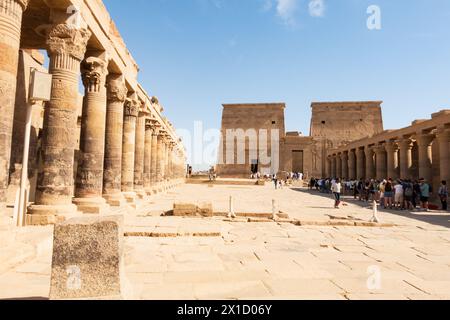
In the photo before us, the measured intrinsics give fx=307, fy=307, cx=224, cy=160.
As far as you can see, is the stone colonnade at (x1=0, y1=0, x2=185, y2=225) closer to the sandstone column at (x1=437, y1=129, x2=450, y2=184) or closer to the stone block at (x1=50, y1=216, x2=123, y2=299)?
the stone block at (x1=50, y1=216, x2=123, y2=299)

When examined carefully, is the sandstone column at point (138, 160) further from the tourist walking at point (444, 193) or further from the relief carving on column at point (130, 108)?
the tourist walking at point (444, 193)

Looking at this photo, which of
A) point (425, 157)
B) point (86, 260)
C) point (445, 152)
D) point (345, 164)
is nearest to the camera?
point (86, 260)

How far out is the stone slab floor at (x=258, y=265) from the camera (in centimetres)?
344

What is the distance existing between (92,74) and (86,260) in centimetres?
727

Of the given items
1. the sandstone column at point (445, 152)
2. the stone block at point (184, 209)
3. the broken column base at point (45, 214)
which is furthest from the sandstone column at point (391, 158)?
the broken column base at point (45, 214)

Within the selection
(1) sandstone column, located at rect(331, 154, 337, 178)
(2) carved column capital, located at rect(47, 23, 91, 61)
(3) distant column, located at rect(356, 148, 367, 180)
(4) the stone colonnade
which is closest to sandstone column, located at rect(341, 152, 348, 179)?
(1) sandstone column, located at rect(331, 154, 337, 178)

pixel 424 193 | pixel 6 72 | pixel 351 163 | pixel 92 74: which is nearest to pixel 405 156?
pixel 424 193

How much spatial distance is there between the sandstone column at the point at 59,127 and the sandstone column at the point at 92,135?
1.75 metres

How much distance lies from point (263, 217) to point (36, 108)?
30.0 ft

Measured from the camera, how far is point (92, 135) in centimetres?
878

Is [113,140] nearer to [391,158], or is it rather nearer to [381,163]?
[391,158]

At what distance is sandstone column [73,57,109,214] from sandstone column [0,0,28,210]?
3.79 metres
